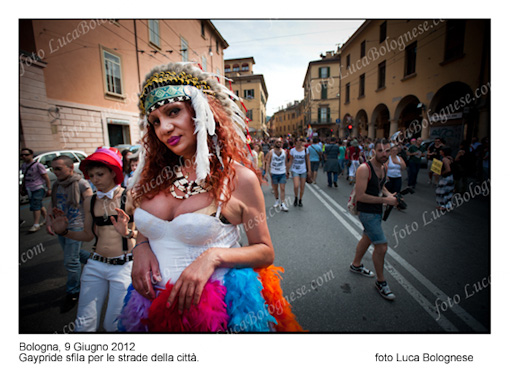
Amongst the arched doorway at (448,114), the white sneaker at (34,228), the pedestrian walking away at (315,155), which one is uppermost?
the arched doorway at (448,114)

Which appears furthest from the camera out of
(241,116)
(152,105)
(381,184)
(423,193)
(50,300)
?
(423,193)

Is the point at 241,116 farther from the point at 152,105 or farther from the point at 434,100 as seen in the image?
the point at 434,100

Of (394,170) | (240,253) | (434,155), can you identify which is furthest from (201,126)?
(434,155)

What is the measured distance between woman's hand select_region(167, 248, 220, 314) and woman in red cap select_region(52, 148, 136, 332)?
3.38ft

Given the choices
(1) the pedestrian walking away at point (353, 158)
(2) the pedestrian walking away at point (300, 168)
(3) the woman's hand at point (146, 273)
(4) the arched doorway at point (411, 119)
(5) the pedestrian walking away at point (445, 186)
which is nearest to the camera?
(3) the woman's hand at point (146, 273)

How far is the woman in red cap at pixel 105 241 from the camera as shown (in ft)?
6.17

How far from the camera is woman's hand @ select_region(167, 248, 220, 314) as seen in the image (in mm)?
1078

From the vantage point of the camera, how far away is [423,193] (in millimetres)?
8117

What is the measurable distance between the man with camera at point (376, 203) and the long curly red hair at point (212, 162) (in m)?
2.09

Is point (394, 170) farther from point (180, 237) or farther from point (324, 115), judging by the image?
point (324, 115)

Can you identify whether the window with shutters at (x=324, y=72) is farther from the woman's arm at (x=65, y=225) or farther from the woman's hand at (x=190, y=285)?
the woman's hand at (x=190, y=285)

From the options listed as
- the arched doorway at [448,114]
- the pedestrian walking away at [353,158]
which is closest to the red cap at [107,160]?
the pedestrian walking away at [353,158]
